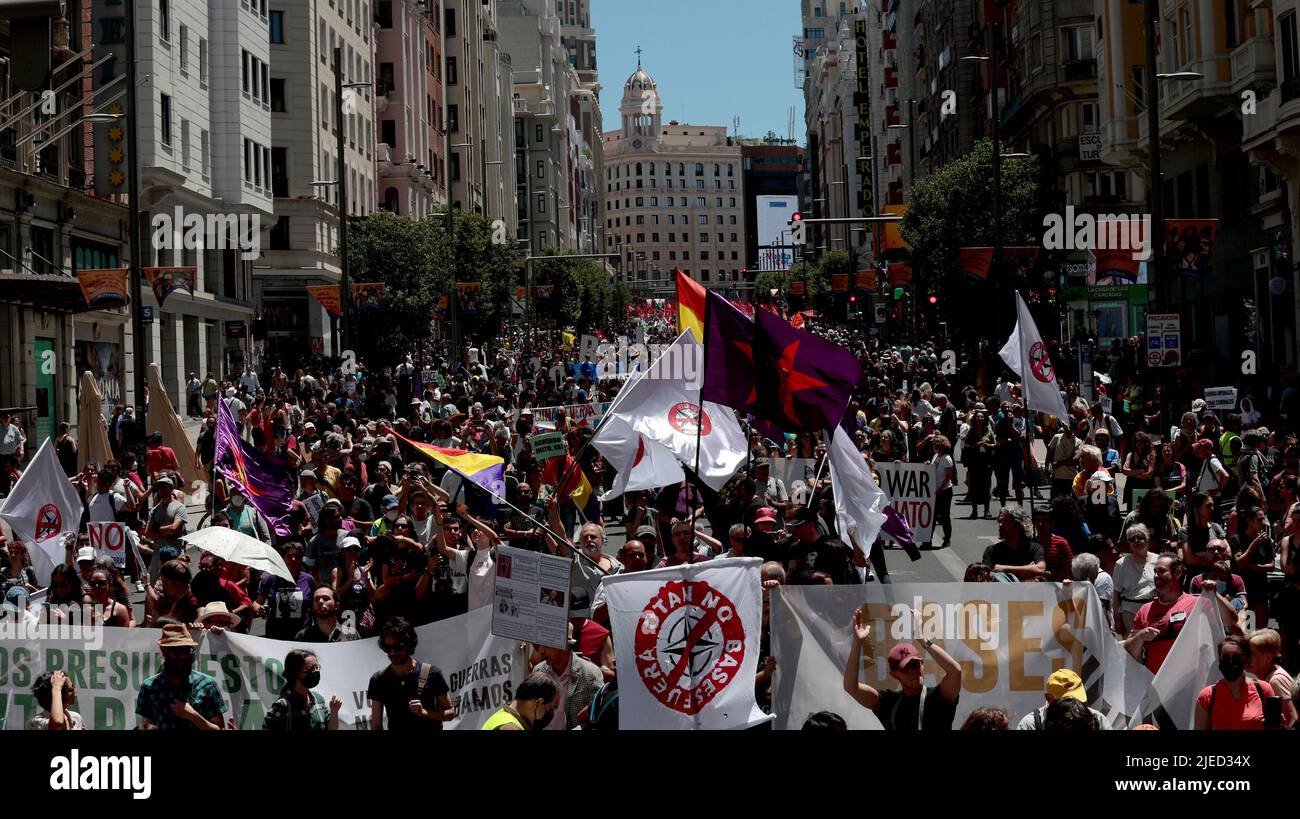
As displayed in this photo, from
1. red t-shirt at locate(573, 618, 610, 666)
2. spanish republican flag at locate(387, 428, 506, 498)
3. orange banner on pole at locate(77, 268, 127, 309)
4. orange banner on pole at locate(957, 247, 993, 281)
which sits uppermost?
orange banner on pole at locate(957, 247, 993, 281)

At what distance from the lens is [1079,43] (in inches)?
2509

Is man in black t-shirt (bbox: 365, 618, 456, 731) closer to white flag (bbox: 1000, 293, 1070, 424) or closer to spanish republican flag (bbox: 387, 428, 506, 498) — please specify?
spanish republican flag (bbox: 387, 428, 506, 498)

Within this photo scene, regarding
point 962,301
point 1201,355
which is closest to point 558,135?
point 962,301

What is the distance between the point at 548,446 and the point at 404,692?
1032 cm

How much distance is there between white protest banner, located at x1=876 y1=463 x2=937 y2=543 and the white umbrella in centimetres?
703

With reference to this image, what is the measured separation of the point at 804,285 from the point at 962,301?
82685 mm

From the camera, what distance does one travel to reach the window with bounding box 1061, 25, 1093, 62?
63.7 meters

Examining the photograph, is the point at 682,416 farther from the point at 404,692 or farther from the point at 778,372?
the point at 404,692

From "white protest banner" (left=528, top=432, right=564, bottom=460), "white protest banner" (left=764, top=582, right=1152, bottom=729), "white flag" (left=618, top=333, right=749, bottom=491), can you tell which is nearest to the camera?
"white protest banner" (left=764, top=582, right=1152, bottom=729)

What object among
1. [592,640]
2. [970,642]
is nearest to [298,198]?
[592,640]

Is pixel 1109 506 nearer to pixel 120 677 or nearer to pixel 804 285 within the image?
pixel 120 677

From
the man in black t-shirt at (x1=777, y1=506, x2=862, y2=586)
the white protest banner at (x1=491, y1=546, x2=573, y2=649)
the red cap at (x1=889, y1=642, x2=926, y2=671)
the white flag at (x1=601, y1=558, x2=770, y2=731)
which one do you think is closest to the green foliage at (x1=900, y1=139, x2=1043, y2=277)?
the man in black t-shirt at (x1=777, y1=506, x2=862, y2=586)

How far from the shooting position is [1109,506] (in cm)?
1583
